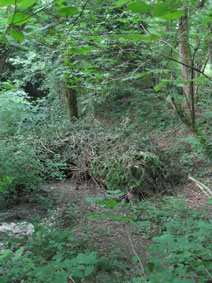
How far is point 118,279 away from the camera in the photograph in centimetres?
268

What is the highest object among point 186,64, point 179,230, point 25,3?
point 186,64

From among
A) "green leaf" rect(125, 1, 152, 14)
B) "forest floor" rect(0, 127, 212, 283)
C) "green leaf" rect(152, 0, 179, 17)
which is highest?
"green leaf" rect(125, 1, 152, 14)

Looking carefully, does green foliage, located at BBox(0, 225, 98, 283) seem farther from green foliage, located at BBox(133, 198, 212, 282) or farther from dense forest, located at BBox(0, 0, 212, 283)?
green foliage, located at BBox(133, 198, 212, 282)

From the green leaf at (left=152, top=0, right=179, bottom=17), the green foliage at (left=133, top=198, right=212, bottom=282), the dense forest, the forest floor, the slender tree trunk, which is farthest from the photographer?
the slender tree trunk

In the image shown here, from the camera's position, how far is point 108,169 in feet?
19.3

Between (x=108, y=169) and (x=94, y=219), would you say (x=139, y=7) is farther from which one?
(x=108, y=169)

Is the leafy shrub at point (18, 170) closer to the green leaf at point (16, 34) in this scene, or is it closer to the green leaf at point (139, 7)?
the green leaf at point (16, 34)

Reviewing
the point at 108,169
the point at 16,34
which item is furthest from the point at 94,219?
the point at 16,34

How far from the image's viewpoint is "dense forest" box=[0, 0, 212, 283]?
2055 millimetres

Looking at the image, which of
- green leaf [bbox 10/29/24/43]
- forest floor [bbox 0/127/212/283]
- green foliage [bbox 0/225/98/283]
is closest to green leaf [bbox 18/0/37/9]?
green leaf [bbox 10/29/24/43]

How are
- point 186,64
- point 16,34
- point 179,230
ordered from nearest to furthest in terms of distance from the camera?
point 16,34
point 179,230
point 186,64

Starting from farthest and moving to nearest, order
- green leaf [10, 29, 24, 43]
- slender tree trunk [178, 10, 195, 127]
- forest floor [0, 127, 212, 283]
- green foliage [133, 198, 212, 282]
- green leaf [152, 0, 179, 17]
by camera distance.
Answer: slender tree trunk [178, 10, 195, 127] < forest floor [0, 127, 212, 283] < green foliage [133, 198, 212, 282] < green leaf [10, 29, 24, 43] < green leaf [152, 0, 179, 17]

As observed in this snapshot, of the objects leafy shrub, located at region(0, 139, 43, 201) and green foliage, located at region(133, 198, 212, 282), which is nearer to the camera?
green foliage, located at region(133, 198, 212, 282)

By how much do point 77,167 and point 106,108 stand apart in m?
5.03
